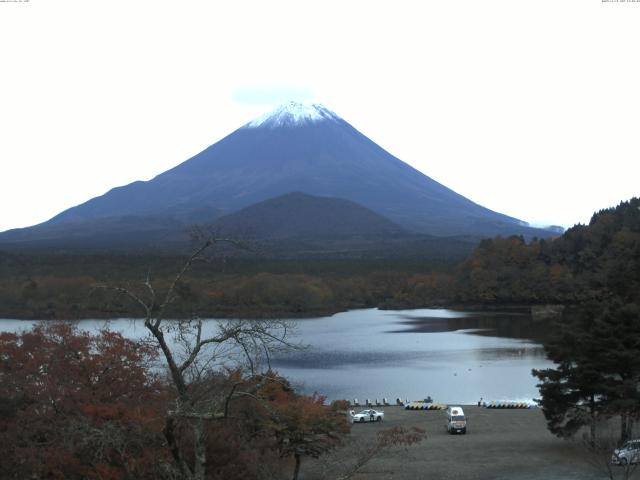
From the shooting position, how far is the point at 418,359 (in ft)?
91.0

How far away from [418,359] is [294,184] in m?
112

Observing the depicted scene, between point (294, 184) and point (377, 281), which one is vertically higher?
point (294, 184)

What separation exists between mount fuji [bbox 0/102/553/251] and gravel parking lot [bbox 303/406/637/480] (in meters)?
97.7

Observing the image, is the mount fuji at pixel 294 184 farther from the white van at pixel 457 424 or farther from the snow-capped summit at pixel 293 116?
the white van at pixel 457 424

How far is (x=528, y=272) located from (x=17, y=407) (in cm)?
4577

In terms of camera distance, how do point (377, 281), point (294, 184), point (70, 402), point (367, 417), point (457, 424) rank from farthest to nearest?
point (294, 184) → point (377, 281) → point (367, 417) → point (457, 424) → point (70, 402)

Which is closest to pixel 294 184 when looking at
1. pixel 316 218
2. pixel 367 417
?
pixel 316 218

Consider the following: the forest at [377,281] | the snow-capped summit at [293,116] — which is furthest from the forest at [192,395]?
the snow-capped summit at [293,116]

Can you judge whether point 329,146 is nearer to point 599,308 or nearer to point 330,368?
point 330,368

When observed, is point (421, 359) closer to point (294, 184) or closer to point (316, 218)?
point (316, 218)

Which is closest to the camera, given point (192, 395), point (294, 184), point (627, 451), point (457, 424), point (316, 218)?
point (192, 395)

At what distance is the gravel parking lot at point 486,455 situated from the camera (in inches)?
432

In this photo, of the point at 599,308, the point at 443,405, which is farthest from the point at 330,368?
the point at 599,308

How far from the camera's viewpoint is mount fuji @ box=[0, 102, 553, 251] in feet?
406
